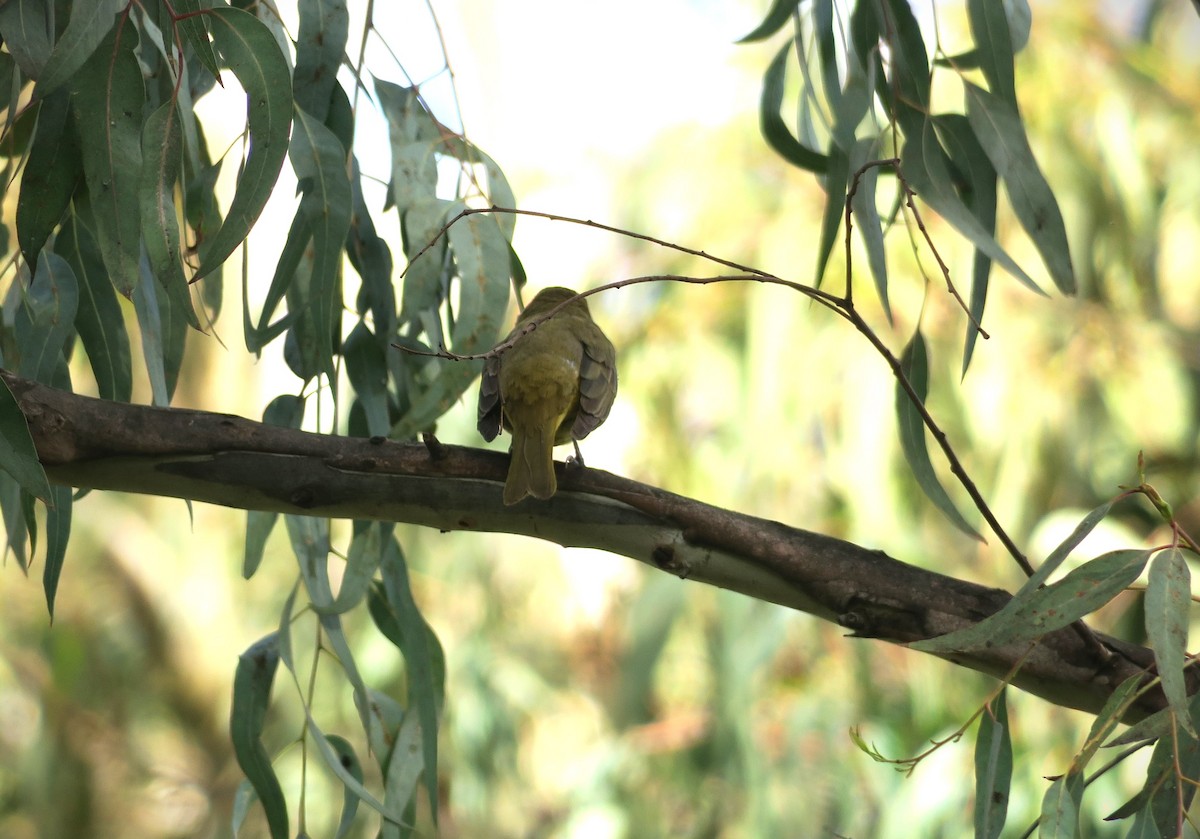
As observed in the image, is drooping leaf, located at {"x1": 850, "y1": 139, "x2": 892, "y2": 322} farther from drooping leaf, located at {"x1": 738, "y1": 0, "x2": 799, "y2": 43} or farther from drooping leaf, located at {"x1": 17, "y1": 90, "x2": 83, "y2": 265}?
drooping leaf, located at {"x1": 17, "y1": 90, "x2": 83, "y2": 265}

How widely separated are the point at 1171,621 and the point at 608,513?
2.79ft

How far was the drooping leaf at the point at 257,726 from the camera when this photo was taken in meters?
2.37

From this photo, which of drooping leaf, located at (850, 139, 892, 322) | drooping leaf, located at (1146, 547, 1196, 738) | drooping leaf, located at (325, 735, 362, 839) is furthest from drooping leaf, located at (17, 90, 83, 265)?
drooping leaf, located at (1146, 547, 1196, 738)

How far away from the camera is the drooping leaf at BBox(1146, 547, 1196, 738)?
147 cm

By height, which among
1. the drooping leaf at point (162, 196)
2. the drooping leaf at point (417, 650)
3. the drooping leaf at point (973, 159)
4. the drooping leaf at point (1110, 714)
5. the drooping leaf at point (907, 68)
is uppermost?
the drooping leaf at point (907, 68)

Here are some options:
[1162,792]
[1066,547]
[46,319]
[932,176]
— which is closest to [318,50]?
[46,319]

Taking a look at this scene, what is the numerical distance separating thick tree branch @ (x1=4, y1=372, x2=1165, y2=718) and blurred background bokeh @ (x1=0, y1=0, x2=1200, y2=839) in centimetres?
239

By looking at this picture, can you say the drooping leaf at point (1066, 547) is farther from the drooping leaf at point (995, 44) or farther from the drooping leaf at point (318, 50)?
the drooping leaf at point (318, 50)

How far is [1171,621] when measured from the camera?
5.09 feet

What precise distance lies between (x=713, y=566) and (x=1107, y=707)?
0.62 metres

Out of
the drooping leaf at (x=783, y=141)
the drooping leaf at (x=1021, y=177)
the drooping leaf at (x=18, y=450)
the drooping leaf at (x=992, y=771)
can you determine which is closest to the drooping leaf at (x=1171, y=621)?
the drooping leaf at (x=992, y=771)

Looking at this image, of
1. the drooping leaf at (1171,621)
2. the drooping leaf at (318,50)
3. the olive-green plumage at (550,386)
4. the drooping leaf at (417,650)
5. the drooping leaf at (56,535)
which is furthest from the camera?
the olive-green plumage at (550,386)

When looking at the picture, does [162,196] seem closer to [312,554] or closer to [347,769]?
[312,554]

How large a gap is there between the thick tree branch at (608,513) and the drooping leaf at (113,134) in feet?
0.89
